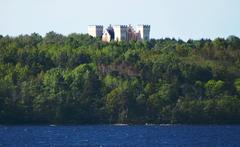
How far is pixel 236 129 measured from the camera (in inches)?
5246

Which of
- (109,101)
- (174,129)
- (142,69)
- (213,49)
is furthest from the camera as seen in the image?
(213,49)

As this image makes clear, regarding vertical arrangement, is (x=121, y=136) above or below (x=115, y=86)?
below

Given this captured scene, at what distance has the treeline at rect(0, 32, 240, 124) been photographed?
141m

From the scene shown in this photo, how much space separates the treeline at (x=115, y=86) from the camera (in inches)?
5546

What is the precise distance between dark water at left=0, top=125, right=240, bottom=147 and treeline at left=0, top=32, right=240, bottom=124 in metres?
2.56

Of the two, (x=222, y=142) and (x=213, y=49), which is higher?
(x=213, y=49)

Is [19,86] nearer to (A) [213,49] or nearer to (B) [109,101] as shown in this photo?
(B) [109,101]

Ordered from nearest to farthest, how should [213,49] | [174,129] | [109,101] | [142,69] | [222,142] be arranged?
[222,142], [174,129], [109,101], [142,69], [213,49]

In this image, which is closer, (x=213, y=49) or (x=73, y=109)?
(x=73, y=109)

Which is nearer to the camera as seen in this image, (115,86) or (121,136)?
(121,136)

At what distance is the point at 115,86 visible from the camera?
150000 mm

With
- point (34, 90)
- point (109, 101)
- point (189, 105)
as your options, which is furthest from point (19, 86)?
point (189, 105)

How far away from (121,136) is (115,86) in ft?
118

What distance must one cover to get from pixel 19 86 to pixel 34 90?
269 centimetres
